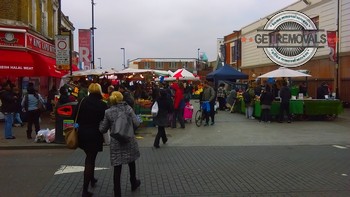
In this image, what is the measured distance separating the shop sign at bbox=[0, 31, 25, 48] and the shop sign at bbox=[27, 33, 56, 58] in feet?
1.51

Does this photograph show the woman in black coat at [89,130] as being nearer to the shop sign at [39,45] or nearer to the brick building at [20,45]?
the brick building at [20,45]

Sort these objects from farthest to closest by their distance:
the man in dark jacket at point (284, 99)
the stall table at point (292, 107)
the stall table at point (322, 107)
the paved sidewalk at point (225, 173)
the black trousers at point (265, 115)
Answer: the stall table at point (322, 107)
the stall table at point (292, 107)
the black trousers at point (265, 115)
the man in dark jacket at point (284, 99)
the paved sidewalk at point (225, 173)

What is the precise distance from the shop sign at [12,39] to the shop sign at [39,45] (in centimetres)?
46

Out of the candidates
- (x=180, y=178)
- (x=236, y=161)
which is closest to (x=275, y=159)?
(x=236, y=161)

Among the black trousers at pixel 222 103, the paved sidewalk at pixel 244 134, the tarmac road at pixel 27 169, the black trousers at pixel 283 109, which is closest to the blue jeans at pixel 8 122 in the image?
the paved sidewalk at pixel 244 134

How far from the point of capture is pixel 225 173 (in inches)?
324

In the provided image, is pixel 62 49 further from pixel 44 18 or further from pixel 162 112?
pixel 44 18

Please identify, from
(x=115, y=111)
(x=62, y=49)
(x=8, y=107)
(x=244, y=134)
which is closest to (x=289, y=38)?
(x=244, y=134)

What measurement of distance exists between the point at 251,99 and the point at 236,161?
9.99 metres

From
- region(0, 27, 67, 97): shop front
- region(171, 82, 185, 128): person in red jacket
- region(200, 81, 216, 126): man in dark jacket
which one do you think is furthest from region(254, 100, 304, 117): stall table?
region(0, 27, 67, 97): shop front

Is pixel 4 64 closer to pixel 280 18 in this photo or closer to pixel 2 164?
pixel 2 164

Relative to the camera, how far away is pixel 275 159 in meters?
9.90

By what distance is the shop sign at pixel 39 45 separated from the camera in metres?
18.4

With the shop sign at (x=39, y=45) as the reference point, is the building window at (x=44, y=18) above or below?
above
